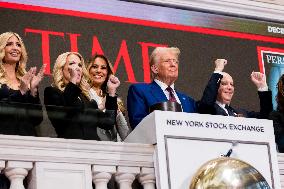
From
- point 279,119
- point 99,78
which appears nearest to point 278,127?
point 279,119

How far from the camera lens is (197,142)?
13.4 feet

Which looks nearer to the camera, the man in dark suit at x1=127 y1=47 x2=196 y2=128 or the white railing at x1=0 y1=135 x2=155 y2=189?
the white railing at x1=0 y1=135 x2=155 y2=189

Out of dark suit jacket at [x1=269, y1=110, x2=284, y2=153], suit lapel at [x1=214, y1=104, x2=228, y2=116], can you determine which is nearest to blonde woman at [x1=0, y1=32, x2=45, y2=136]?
suit lapel at [x1=214, y1=104, x2=228, y2=116]

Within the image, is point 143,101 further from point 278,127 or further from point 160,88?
point 278,127

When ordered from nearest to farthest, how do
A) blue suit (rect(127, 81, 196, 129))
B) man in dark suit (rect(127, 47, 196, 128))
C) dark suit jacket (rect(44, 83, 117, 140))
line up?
dark suit jacket (rect(44, 83, 117, 140)), blue suit (rect(127, 81, 196, 129)), man in dark suit (rect(127, 47, 196, 128))

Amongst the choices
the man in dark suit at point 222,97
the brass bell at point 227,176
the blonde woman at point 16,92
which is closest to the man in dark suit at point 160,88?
the man in dark suit at point 222,97

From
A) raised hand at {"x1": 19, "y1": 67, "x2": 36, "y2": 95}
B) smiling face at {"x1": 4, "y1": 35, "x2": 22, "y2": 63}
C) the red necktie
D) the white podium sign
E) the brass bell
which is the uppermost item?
smiling face at {"x1": 4, "y1": 35, "x2": 22, "y2": 63}

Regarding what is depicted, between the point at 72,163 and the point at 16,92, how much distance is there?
0.58 meters

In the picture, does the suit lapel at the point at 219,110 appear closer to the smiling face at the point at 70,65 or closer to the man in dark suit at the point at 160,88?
the man in dark suit at the point at 160,88

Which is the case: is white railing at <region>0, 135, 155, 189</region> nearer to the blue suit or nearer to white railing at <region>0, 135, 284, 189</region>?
white railing at <region>0, 135, 284, 189</region>

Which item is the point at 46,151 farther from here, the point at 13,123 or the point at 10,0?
the point at 10,0

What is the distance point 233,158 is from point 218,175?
0.66 ft

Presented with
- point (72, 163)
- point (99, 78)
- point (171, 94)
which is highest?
point (99, 78)

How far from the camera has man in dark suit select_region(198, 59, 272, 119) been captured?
190 inches
